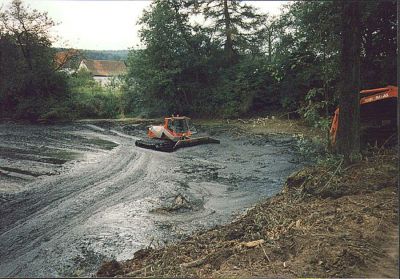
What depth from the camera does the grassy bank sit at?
4871mm

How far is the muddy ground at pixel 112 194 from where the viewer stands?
766 centimetres

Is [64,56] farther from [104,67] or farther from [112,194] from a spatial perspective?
[104,67]

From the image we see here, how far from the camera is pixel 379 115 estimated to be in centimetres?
1188

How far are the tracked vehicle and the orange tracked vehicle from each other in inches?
320

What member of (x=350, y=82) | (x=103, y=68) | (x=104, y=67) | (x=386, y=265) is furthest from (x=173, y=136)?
(x=104, y=67)

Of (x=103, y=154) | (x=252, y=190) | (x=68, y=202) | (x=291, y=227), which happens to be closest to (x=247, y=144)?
(x=103, y=154)

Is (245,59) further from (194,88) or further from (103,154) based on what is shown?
(103,154)

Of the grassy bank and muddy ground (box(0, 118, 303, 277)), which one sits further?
muddy ground (box(0, 118, 303, 277))

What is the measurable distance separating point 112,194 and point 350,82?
6993 millimetres

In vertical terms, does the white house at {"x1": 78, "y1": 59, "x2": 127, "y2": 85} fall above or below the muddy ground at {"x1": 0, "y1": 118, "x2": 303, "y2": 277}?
above

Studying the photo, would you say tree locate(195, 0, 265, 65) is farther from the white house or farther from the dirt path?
the white house

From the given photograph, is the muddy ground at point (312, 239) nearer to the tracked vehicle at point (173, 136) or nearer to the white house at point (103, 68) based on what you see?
the tracked vehicle at point (173, 136)

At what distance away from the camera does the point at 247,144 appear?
2005 cm

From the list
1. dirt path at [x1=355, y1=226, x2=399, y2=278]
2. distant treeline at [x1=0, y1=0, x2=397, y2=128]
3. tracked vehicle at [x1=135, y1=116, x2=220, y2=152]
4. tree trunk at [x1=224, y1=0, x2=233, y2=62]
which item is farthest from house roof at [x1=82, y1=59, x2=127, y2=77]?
dirt path at [x1=355, y1=226, x2=399, y2=278]
